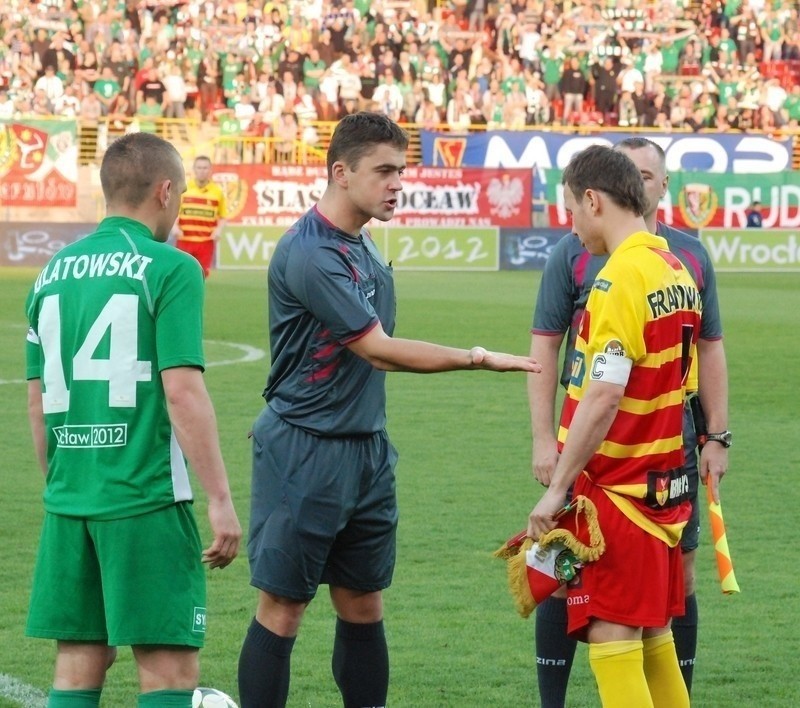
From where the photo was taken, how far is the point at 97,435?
3596 millimetres

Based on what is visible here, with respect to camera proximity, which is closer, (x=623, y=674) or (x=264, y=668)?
(x=623, y=674)

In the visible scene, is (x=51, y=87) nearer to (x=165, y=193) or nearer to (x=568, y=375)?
(x=568, y=375)

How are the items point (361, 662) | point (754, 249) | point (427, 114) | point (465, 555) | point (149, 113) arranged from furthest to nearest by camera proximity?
1. point (427, 114)
2. point (149, 113)
3. point (754, 249)
4. point (465, 555)
5. point (361, 662)

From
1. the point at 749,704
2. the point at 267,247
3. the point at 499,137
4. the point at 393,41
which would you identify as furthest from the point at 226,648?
the point at 393,41

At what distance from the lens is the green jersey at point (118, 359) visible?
3529 millimetres

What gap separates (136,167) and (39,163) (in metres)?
24.9

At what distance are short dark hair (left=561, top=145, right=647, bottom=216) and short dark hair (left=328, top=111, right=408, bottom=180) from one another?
54 centimetres

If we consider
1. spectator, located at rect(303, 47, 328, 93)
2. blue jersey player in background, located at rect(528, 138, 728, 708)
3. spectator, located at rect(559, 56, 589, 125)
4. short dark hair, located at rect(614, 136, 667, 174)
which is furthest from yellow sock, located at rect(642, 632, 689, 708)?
spectator, located at rect(559, 56, 589, 125)

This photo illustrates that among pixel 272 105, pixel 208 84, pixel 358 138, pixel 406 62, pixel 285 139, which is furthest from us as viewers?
pixel 406 62

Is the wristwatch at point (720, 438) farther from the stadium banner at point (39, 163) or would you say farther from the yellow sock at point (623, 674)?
the stadium banner at point (39, 163)

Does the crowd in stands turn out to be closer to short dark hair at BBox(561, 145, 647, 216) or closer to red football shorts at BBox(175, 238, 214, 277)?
red football shorts at BBox(175, 238, 214, 277)

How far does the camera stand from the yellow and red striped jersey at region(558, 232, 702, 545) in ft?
12.1

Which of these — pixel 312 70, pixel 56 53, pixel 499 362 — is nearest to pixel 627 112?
pixel 312 70

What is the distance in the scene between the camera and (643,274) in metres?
3.70
